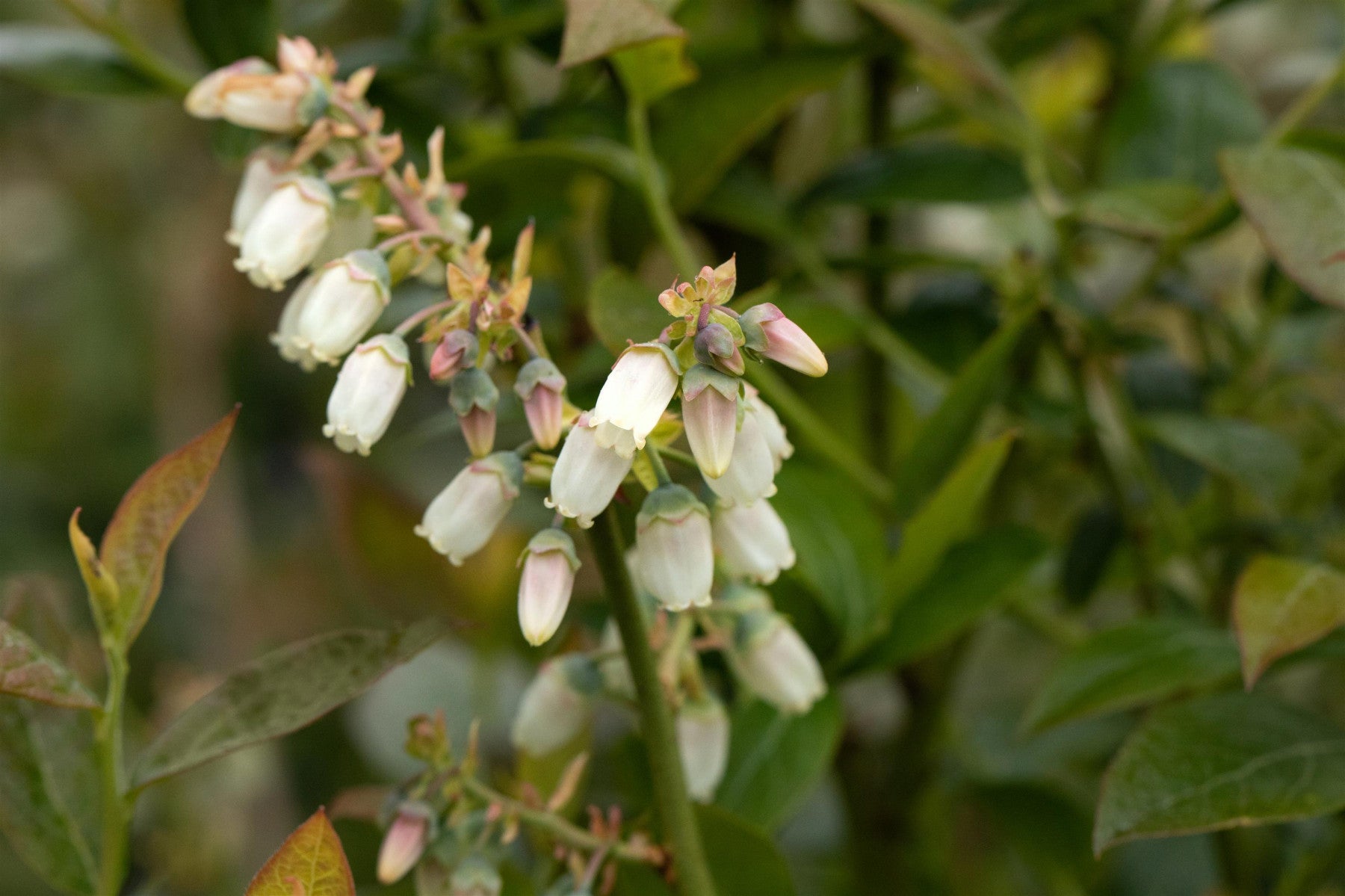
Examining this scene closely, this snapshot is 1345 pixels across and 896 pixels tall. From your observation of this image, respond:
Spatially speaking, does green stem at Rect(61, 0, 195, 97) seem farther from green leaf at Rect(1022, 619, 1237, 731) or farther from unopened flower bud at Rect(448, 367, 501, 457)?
green leaf at Rect(1022, 619, 1237, 731)

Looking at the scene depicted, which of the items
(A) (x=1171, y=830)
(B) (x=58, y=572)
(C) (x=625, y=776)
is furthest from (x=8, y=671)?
(B) (x=58, y=572)

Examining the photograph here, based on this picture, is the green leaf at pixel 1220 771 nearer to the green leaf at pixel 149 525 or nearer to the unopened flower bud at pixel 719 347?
the unopened flower bud at pixel 719 347

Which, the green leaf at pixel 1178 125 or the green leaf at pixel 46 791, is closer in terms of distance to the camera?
the green leaf at pixel 46 791

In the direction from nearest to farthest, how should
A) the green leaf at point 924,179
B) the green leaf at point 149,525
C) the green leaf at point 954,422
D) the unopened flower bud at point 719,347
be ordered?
the unopened flower bud at point 719,347 → the green leaf at point 149,525 → the green leaf at point 954,422 → the green leaf at point 924,179

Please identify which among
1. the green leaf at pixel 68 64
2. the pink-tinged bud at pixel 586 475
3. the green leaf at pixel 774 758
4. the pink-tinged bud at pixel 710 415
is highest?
the green leaf at pixel 68 64

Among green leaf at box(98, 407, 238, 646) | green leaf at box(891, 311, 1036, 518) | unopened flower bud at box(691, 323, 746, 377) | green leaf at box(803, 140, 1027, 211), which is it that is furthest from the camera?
green leaf at box(803, 140, 1027, 211)

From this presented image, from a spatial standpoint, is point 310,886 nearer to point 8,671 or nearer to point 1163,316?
point 8,671

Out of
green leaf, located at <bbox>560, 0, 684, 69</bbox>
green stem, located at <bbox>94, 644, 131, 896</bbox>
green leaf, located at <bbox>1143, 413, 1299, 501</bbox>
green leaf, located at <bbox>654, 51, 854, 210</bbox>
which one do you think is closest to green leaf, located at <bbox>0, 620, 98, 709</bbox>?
green stem, located at <bbox>94, 644, 131, 896</bbox>

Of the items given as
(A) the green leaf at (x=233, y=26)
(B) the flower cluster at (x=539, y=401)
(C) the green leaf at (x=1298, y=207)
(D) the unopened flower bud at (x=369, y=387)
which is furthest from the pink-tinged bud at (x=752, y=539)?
(A) the green leaf at (x=233, y=26)
